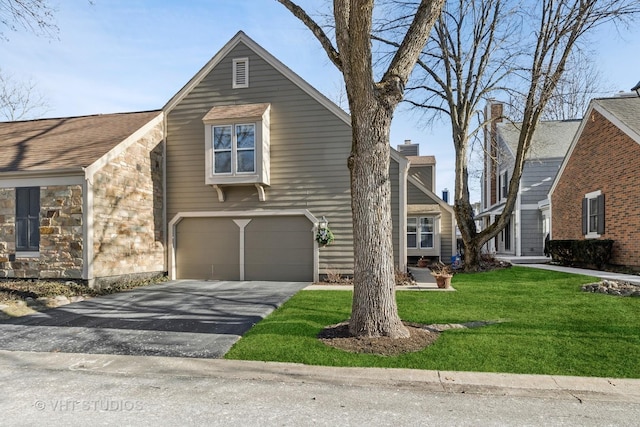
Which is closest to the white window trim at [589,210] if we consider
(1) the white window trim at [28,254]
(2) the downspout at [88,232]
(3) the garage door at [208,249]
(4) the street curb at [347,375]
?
(4) the street curb at [347,375]

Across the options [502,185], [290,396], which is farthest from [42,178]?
[502,185]

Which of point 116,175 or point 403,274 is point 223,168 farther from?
point 403,274

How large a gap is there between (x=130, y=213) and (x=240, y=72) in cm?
542

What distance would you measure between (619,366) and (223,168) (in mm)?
10068

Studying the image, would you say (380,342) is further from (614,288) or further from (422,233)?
(422,233)

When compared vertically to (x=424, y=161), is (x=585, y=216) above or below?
below

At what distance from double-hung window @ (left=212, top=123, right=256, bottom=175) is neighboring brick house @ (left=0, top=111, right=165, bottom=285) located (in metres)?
2.13

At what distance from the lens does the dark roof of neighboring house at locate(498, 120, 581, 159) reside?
19.3m

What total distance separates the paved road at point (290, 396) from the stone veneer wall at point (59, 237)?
5467 mm

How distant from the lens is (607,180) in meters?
12.6

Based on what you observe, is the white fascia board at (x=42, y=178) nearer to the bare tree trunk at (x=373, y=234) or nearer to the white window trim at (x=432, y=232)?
the bare tree trunk at (x=373, y=234)

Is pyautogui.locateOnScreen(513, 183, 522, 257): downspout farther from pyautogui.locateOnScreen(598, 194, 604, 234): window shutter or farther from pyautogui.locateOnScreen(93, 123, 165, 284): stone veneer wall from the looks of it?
pyautogui.locateOnScreen(93, 123, 165, 284): stone veneer wall

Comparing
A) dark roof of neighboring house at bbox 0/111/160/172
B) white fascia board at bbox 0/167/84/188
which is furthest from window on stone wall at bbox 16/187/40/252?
dark roof of neighboring house at bbox 0/111/160/172

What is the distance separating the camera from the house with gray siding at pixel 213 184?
10094 millimetres
